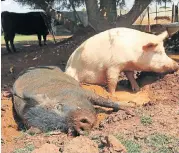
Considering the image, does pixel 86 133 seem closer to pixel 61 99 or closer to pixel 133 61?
pixel 61 99

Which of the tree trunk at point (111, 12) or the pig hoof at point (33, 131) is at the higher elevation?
the tree trunk at point (111, 12)

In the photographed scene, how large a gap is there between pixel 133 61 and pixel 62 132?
217 cm

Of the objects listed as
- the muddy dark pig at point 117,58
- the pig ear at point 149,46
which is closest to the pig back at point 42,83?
the muddy dark pig at point 117,58

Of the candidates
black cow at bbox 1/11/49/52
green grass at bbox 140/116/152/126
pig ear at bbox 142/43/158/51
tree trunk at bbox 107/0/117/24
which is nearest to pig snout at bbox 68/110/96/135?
green grass at bbox 140/116/152/126

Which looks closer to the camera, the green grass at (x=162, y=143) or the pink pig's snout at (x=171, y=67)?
the green grass at (x=162, y=143)

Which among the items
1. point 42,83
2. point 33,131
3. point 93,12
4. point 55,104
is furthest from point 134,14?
point 33,131

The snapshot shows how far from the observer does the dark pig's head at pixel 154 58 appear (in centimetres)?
678

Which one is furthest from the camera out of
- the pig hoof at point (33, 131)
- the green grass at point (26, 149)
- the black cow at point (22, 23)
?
the black cow at point (22, 23)

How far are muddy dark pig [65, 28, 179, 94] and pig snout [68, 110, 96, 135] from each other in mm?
1706

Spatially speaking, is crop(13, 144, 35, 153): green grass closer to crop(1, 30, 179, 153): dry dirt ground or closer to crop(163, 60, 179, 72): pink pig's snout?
crop(1, 30, 179, 153): dry dirt ground

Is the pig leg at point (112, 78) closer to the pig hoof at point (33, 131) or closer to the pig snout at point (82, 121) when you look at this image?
the pig snout at point (82, 121)

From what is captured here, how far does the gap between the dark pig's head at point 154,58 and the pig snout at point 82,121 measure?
1.93m

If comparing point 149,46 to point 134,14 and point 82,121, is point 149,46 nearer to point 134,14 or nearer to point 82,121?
point 82,121

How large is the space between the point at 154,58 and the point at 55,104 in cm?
235
